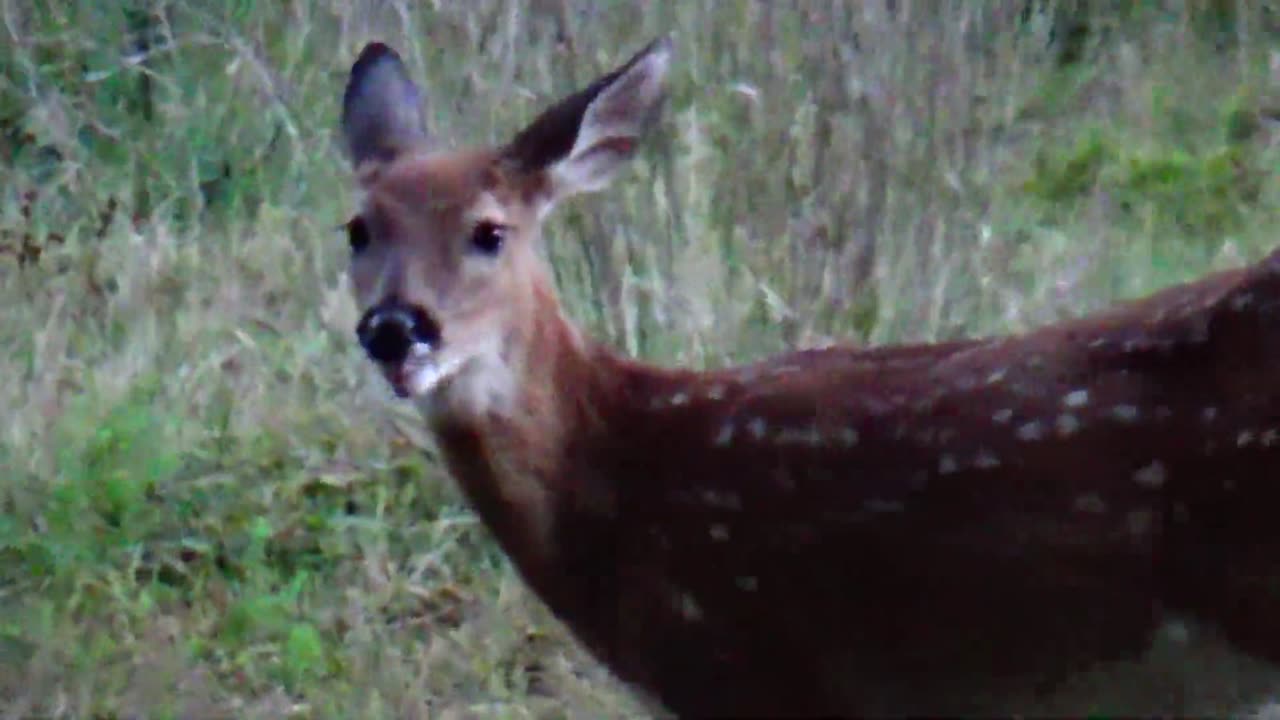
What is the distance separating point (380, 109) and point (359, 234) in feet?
2.01

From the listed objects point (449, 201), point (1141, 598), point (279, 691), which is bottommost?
point (279, 691)

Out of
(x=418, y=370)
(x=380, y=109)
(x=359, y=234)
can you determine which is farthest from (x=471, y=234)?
(x=380, y=109)

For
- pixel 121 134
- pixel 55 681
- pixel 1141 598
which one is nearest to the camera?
pixel 1141 598

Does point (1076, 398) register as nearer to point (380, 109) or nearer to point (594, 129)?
point (594, 129)

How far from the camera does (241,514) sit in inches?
275

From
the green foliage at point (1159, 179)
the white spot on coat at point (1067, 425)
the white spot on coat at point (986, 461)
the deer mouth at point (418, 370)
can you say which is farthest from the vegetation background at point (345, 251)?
the white spot on coat at point (1067, 425)

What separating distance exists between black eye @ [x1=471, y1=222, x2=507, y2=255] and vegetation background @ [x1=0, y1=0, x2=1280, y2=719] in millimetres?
1058

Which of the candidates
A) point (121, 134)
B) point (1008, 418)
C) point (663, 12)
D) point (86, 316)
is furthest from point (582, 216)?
point (1008, 418)

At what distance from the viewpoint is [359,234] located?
596cm

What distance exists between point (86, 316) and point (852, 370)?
3.17 m

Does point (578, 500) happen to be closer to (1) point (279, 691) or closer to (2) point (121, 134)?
(1) point (279, 691)

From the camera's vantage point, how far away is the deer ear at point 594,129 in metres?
6.04

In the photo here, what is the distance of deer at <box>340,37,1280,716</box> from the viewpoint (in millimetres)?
5219

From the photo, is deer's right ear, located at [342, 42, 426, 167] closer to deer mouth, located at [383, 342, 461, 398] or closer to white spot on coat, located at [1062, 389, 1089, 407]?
deer mouth, located at [383, 342, 461, 398]
